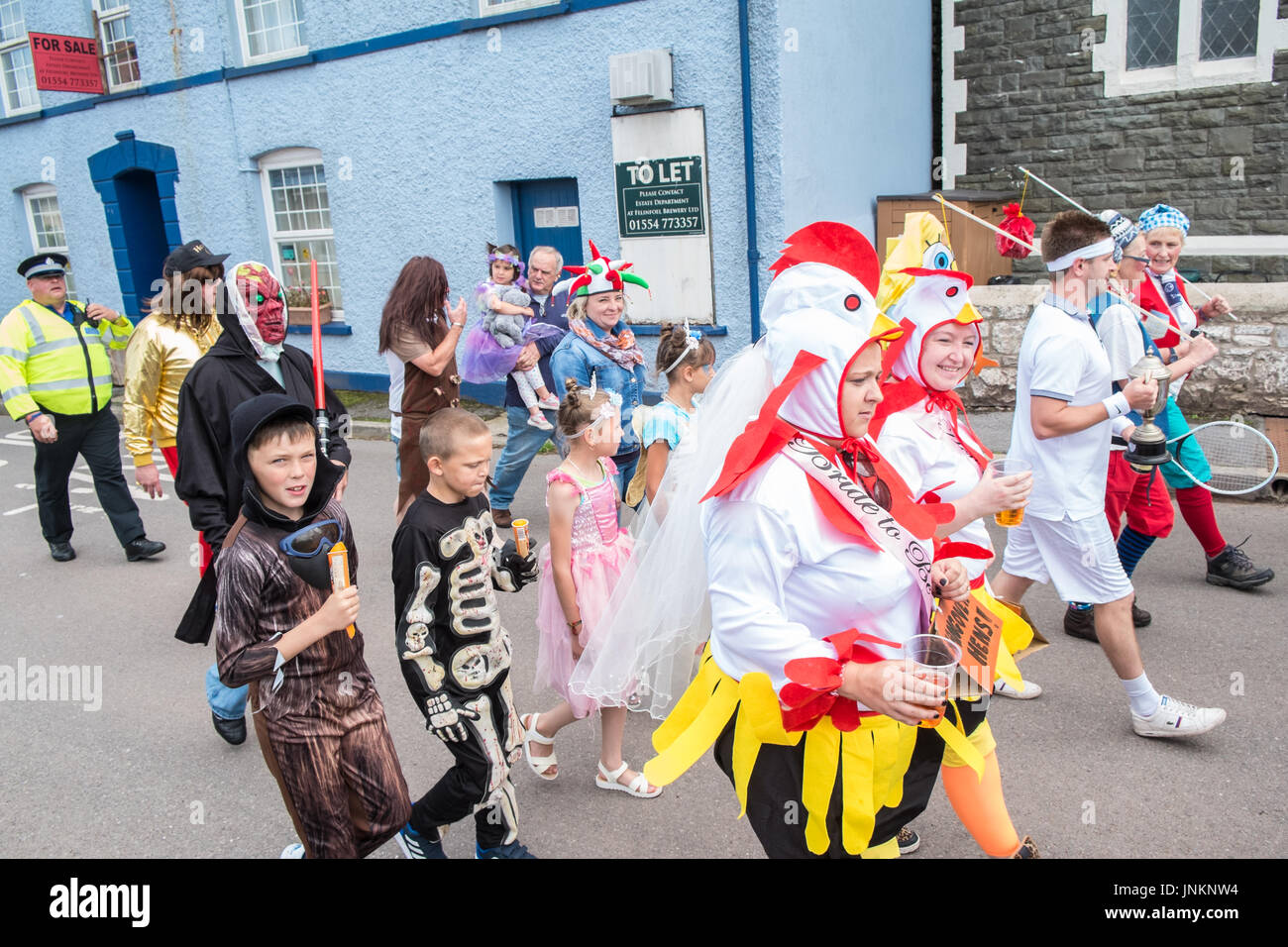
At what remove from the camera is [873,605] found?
225 centimetres

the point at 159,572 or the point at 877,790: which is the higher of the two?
the point at 877,790

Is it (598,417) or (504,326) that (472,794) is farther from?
(504,326)

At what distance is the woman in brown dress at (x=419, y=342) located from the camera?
5.69 m

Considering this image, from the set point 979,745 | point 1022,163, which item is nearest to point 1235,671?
point 979,745

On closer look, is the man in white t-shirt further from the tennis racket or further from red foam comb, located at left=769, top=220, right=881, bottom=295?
the tennis racket

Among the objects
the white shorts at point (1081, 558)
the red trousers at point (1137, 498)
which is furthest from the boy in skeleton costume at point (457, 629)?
the red trousers at point (1137, 498)

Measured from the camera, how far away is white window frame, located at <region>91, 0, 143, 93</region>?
13352 millimetres

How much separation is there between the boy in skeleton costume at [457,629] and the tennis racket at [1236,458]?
5.12 meters

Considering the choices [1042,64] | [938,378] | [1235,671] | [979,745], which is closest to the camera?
[979,745]

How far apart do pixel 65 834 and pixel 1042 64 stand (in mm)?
10415

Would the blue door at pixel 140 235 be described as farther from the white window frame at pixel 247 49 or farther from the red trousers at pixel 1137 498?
the red trousers at pixel 1137 498

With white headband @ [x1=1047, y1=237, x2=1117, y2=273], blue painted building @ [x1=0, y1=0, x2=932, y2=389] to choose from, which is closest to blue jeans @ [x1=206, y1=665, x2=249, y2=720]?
white headband @ [x1=1047, y1=237, x2=1117, y2=273]
